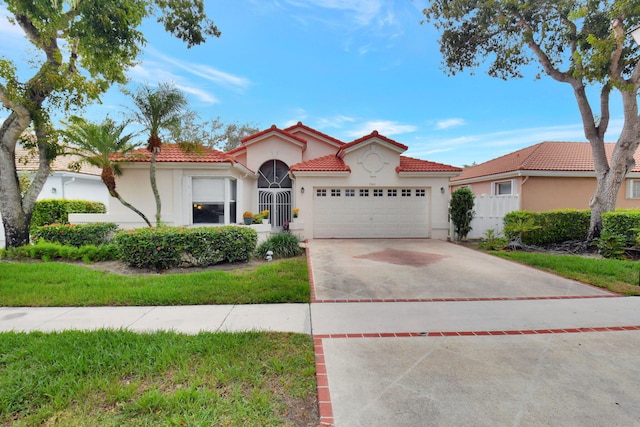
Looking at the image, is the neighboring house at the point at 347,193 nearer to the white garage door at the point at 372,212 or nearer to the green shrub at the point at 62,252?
the white garage door at the point at 372,212

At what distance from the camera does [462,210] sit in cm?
1311

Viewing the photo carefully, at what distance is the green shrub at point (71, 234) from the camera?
32.9 feet

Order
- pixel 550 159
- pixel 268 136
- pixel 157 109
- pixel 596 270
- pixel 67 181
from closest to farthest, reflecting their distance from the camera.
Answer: pixel 596 270
pixel 157 109
pixel 550 159
pixel 268 136
pixel 67 181

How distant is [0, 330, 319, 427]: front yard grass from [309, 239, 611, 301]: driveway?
254 centimetres

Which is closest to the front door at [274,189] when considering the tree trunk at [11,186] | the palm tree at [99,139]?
the palm tree at [99,139]

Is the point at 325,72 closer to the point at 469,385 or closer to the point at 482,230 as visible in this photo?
the point at 482,230

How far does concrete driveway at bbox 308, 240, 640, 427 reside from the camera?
8.77ft

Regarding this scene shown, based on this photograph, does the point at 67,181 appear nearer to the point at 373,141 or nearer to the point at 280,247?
the point at 280,247

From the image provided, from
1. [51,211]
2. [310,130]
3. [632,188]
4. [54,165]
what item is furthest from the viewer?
[310,130]

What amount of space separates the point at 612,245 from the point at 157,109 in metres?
15.7

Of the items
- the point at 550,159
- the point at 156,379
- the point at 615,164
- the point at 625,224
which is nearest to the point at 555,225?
the point at 625,224

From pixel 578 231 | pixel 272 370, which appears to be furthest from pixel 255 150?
pixel 578 231

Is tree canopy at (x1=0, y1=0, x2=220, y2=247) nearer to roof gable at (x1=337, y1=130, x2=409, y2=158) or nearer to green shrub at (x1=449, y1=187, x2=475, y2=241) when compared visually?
roof gable at (x1=337, y1=130, x2=409, y2=158)

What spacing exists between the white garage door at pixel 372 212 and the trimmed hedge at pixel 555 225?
Answer: 360cm
